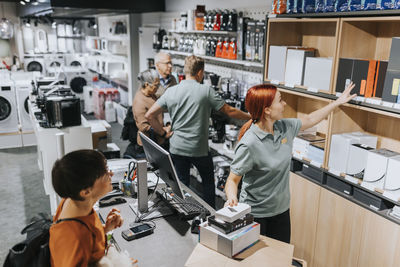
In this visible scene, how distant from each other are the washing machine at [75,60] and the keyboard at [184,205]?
11450 mm

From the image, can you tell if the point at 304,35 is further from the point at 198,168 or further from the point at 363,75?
the point at 198,168

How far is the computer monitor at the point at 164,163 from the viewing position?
85.0 inches

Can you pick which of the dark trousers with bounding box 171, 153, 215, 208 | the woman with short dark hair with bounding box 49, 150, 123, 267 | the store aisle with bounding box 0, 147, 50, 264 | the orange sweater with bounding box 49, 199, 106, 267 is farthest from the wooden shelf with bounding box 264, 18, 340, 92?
the store aisle with bounding box 0, 147, 50, 264

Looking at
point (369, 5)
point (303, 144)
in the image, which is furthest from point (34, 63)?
point (369, 5)

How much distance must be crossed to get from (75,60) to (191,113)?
1110 centimetres

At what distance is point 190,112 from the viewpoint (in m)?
3.55

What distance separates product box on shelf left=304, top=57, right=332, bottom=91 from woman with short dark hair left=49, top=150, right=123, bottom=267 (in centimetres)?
193

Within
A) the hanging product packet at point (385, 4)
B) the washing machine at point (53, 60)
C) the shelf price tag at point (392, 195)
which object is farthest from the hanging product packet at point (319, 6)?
the washing machine at point (53, 60)

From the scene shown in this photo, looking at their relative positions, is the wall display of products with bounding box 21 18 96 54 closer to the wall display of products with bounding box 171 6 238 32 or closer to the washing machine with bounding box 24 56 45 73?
the washing machine with bounding box 24 56 45 73

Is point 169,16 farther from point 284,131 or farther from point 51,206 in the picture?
point 284,131

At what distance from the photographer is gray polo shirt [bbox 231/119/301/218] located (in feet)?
7.28

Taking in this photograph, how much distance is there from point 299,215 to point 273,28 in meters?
1.73

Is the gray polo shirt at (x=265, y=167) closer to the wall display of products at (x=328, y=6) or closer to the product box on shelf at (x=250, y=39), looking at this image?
the wall display of products at (x=328, y=6)

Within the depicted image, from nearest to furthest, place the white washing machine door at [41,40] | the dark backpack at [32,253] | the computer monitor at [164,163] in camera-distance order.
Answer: the dark backpack at [32,253] < the computer monitor at [164,163] < the white washing machine door at [41,40]
